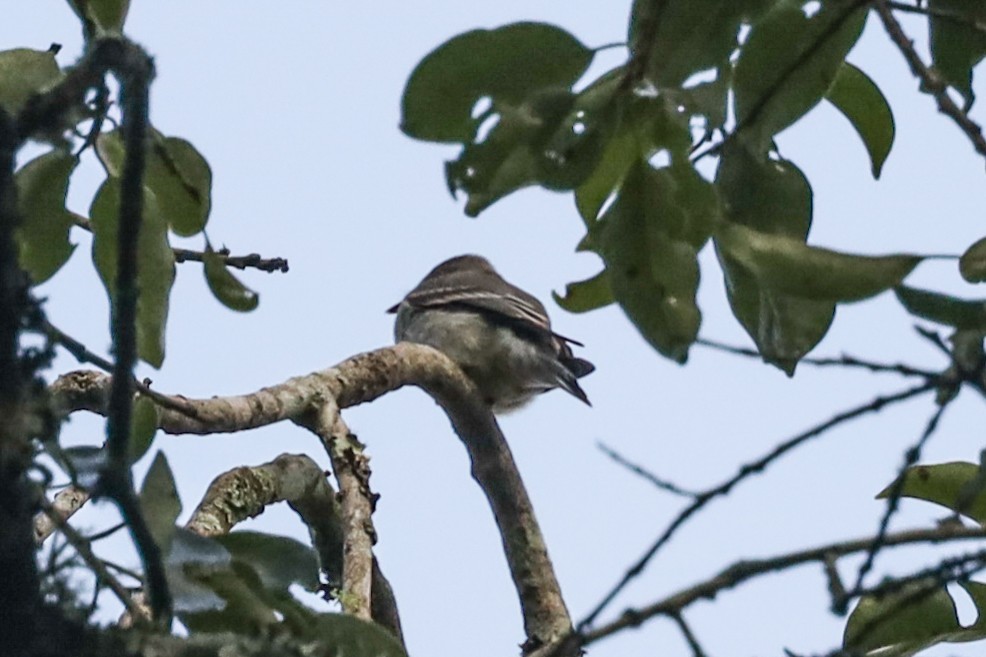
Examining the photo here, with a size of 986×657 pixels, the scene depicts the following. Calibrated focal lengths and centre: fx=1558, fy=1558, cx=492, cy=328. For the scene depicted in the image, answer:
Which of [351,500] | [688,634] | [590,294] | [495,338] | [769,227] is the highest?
[495,338]

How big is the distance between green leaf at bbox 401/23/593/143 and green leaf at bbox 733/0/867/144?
0.57 feet

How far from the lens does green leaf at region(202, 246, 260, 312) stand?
64.6 inches

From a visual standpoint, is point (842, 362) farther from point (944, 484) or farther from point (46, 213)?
point (46, 213)

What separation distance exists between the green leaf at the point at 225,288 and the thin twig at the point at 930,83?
0.69 metres

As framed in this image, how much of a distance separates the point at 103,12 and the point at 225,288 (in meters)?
0.31

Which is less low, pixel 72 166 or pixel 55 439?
pixel 72 166

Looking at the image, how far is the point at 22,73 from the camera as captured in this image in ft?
5.24

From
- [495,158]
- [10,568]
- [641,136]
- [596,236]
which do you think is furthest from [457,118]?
[10,568]

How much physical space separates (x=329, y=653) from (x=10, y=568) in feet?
1.16

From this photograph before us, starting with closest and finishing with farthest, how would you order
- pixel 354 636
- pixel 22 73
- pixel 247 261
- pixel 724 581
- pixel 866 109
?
pixel 724 581 < pixel 354 636 < pixel 22 73 < pixel 866 109 < pixel 247 261

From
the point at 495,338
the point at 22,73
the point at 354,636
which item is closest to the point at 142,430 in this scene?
the point at 354,636

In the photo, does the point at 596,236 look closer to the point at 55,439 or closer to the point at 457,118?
the point at 457,118

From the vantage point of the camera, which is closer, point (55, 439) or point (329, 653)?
point (55, 439)

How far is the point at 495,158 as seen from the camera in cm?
137
